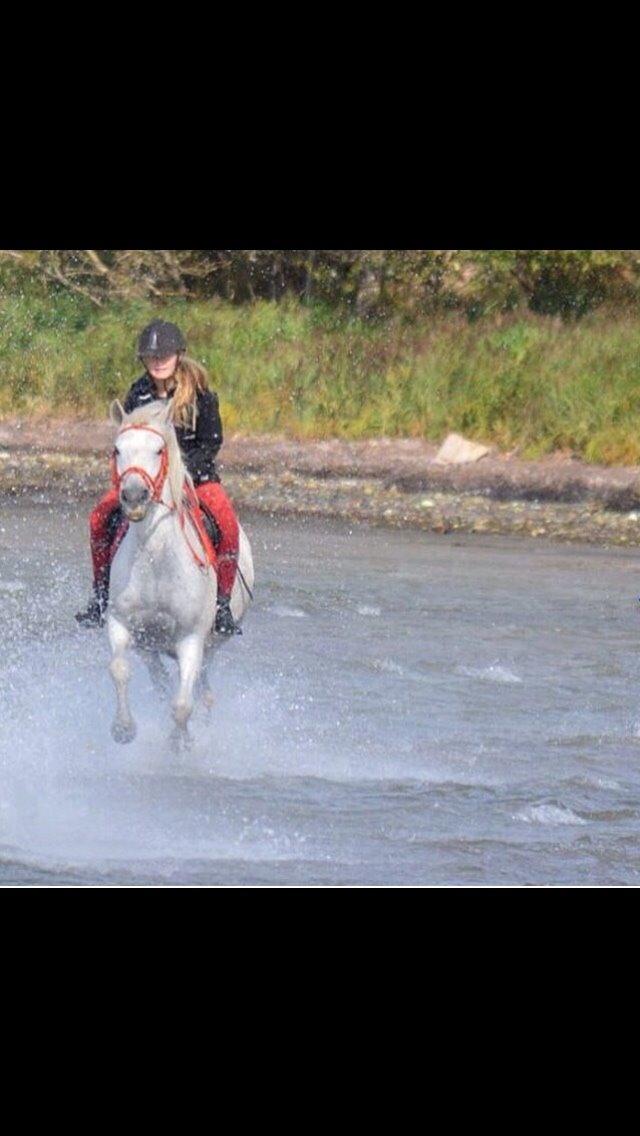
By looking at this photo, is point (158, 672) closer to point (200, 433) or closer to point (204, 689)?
point (204, 689)

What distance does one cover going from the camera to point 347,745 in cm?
1162

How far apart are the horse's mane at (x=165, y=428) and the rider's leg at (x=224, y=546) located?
88 cm

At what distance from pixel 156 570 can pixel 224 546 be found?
90 cm

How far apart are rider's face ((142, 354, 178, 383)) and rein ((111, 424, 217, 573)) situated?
1.68 ft

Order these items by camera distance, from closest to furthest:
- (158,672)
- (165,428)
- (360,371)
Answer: (165,428) < (158,672) < (360,371)

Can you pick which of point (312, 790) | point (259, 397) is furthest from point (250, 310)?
point (312, 790)

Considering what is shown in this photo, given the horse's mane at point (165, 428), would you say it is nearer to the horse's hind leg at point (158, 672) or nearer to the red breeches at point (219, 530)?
the red breeches at point (219, 530)

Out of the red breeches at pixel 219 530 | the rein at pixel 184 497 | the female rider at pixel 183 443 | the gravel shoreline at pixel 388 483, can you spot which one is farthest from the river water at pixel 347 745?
the gravel shoreline at pixel 388 483

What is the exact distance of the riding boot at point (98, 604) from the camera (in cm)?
1009

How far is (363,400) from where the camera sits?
82.8 ft

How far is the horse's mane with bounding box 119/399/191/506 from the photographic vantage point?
8.85 m

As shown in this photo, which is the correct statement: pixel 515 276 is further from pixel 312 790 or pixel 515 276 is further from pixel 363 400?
pixel 312 790

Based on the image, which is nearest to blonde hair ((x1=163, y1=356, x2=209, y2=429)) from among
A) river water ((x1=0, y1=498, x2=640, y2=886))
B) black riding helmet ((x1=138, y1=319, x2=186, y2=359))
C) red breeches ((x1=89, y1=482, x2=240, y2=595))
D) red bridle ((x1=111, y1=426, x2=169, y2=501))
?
black riding helmet ((x1=138, y1=319, x2=186, y2=359))

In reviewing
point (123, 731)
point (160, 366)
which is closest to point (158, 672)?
point (123, 731)
